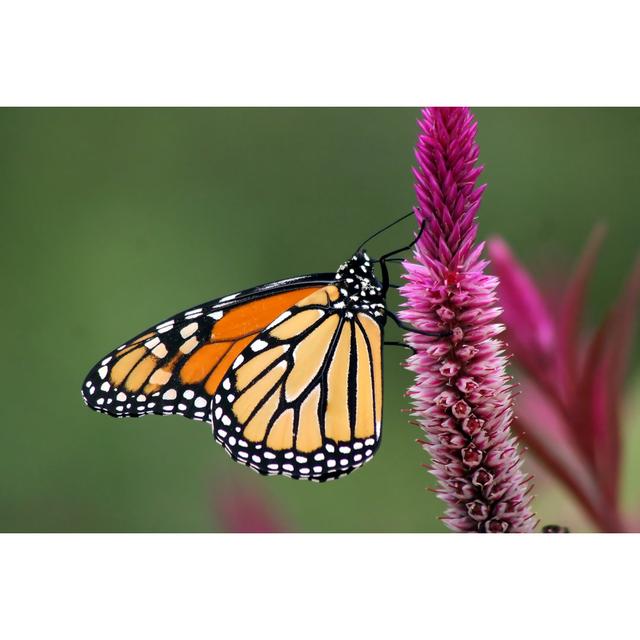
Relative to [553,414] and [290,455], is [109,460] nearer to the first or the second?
[290,455]

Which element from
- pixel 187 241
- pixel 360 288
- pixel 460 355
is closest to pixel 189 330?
pixel 360 288

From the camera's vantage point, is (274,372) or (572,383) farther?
(274,372)

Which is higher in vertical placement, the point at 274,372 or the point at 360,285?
the point at 360,285

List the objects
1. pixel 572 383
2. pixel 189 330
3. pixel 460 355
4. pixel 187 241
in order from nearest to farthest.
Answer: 1. pixel 460 355
2. pixel 572 383
3. pixel 189 330
4. pixel 187 241

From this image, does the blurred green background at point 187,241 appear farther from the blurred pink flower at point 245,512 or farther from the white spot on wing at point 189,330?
the white spot on wing at point 189,330

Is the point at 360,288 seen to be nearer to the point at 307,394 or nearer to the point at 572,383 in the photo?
the point at 307,394

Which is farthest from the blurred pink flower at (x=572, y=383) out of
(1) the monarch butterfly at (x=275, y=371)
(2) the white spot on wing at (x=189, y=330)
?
(2) the white spot on wing at (x=189, y=330)
